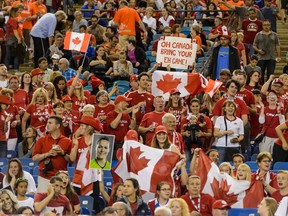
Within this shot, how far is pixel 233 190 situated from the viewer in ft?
55.9

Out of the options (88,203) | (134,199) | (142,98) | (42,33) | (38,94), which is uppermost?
(42,33)

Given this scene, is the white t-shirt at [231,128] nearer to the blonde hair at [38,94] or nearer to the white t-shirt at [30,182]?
the blonde hair at [38,94]

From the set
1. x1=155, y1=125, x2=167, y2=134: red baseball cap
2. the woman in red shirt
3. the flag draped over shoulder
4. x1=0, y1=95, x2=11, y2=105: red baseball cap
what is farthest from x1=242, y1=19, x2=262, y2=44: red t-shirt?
the flag draped over shoulder

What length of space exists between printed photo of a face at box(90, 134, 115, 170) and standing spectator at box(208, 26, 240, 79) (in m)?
7.16

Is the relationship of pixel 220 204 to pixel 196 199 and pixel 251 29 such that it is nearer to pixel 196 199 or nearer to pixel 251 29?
pixel 196 199

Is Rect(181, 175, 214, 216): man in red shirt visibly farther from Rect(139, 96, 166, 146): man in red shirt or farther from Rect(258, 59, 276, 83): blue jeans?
Rect(258, 59, 276, 83): blue jeans

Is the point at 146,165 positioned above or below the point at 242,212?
above

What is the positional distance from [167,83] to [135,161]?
4.03 meters

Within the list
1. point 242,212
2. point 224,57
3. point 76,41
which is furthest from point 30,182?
point 224,57

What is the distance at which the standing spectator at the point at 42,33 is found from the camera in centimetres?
2605

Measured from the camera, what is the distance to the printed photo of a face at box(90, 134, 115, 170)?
1672 cm

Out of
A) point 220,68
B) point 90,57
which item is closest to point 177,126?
point 220,68

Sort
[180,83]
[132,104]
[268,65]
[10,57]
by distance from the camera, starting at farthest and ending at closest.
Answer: [10,57] → [268,65] → [180,83] → [132,104]

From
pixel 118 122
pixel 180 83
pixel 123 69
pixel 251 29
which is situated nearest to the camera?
pixel 118 122
